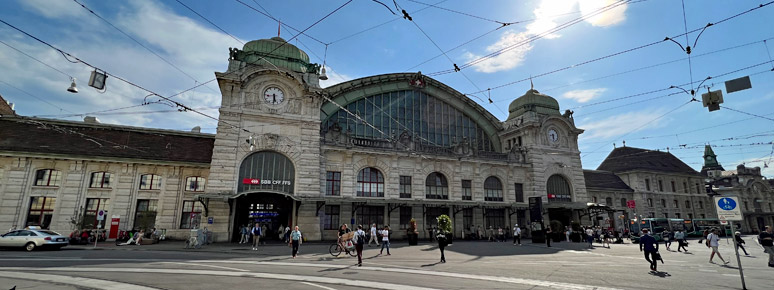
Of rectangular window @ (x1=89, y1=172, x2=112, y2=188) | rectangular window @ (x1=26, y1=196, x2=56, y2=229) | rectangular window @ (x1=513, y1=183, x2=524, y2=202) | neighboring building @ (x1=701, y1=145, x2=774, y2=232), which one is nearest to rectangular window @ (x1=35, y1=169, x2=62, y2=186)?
rectangular window @ (x1=26, y1=196, x2=56, y2=229)

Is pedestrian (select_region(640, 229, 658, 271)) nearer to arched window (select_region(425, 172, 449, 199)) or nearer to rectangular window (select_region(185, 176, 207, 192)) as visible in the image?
arched window (select_region(425, 172, 449, 199))

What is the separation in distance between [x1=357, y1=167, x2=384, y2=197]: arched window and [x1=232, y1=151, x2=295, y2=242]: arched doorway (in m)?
6.33

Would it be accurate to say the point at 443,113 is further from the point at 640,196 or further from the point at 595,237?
the point at 640,196

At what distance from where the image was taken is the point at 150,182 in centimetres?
3058

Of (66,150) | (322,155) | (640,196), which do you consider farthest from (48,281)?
(640,196)

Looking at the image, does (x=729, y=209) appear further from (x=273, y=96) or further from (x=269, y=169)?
(x=273, y=96)

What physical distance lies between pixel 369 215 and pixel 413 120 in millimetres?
12594

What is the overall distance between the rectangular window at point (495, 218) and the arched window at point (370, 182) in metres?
12.5

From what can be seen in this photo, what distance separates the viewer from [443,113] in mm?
42188

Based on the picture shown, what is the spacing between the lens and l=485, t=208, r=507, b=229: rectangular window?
37.8 meters

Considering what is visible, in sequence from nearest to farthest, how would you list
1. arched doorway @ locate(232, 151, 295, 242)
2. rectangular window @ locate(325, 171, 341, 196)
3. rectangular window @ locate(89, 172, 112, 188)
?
arched doorway @ locate(232, 151, 295, 242), rectangular window @ locate(89, 172, 112, 188), rectangular window @ locate(325, 171, 341, 196)

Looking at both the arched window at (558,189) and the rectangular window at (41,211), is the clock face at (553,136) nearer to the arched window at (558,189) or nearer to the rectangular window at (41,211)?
the arched window at (558,189)

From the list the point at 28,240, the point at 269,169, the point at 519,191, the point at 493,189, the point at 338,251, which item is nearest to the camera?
the point at 338,251

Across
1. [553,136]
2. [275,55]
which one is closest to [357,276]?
[275,55]
